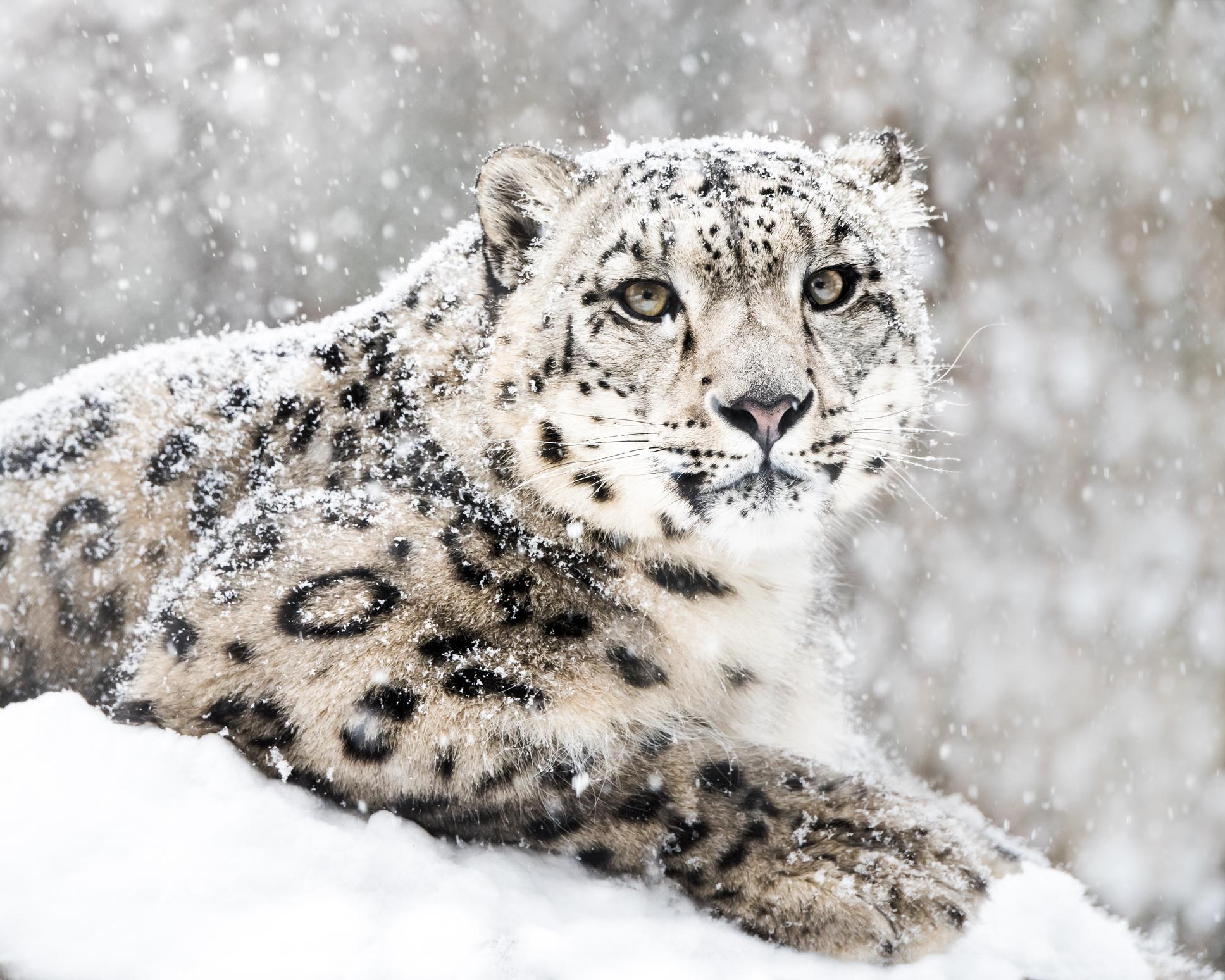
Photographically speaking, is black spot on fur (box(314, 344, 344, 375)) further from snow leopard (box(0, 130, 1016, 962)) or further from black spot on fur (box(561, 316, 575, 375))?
black spot on fur (box(561, 316, 575, 375))

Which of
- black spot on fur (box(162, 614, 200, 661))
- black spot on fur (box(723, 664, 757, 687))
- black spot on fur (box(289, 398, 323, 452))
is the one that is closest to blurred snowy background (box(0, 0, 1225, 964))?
black spot on fur (box(723, 664, 757, 687))

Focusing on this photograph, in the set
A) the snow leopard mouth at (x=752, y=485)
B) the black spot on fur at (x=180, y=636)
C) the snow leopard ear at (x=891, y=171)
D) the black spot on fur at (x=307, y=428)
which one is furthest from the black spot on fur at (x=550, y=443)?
the snow leopard ear at (x=891, y=171)

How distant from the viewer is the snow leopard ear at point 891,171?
3877mm

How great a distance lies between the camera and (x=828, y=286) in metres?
3.43

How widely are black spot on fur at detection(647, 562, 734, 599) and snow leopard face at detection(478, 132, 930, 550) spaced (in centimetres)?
11

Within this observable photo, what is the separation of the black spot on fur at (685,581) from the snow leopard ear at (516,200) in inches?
39.4

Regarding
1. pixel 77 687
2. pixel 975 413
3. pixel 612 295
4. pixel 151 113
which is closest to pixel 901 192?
pixel 612 295

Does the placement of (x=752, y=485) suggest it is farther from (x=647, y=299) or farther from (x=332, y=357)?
(x=332, y=357)

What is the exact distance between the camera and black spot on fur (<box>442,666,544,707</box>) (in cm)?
282

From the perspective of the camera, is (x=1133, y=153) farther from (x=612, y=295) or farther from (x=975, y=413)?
(x=612, y=295)

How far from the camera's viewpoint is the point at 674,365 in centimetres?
315

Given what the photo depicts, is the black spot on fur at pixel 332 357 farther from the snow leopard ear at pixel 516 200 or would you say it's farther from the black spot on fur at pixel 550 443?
the black spot on fur at pixel 550 443

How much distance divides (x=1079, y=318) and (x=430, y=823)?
7.82 metres

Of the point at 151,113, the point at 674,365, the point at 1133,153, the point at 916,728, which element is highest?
the point at 1133,153
